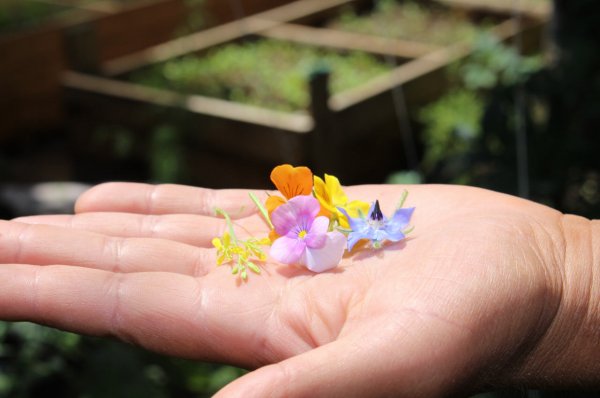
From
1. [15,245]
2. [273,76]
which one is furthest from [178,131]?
[15,245]

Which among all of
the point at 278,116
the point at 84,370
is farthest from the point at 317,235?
the point at 278,116

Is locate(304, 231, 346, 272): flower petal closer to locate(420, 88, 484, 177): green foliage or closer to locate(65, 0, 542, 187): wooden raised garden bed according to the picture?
locate(420, 88, 484, 177): green foliage

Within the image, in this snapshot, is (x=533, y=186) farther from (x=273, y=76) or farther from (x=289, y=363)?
(x=273, y=76)

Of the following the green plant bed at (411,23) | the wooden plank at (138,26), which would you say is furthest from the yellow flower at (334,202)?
the wooden plank at (138,26)

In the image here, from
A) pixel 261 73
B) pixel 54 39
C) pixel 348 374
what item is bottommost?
pixel 348 374

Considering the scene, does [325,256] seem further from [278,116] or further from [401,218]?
[278,116]

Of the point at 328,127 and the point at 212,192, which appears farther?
the point at 328,127

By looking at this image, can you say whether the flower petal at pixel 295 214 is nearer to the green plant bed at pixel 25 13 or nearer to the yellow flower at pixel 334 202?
the yellow flower at pixel 334 202
